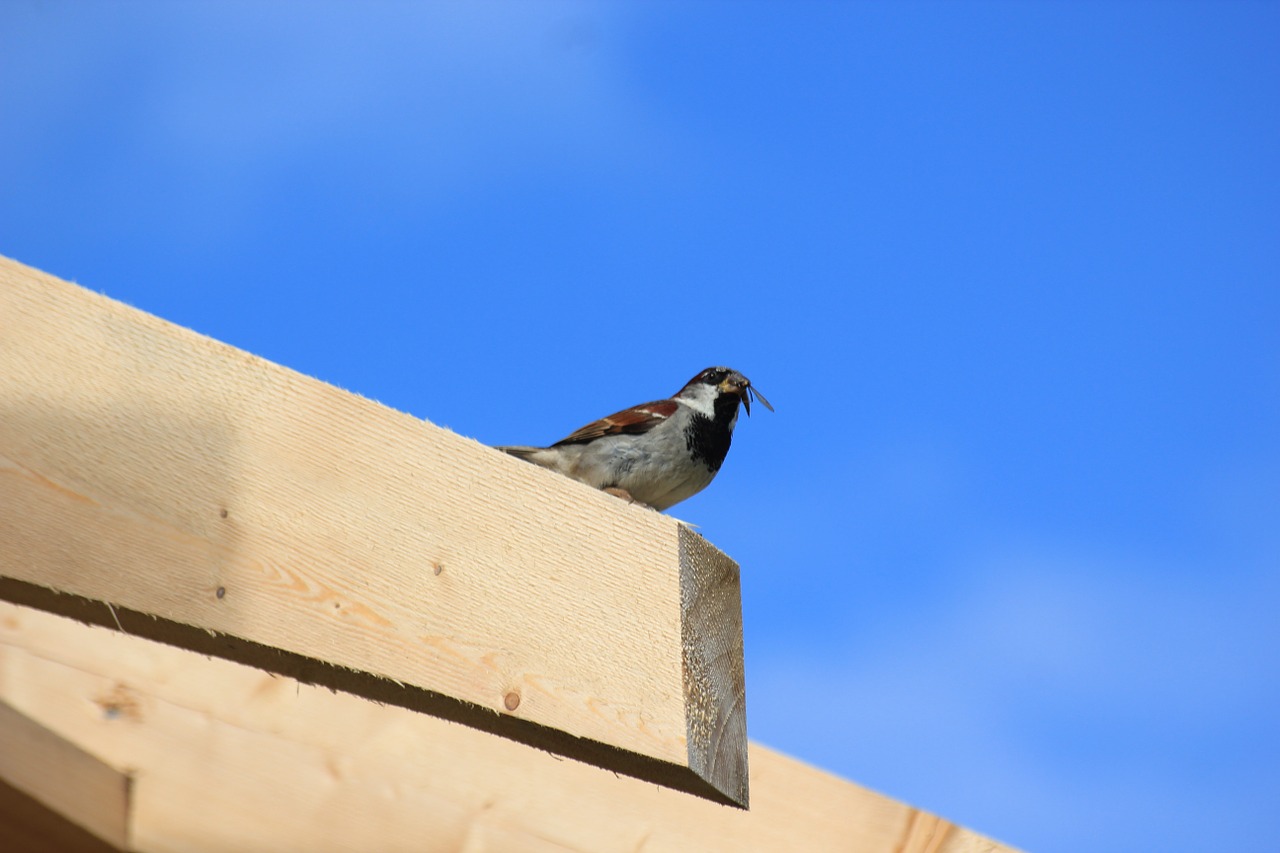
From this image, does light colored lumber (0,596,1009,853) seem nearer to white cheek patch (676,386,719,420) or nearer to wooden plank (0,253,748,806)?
wooden plank (0,253,748,806)

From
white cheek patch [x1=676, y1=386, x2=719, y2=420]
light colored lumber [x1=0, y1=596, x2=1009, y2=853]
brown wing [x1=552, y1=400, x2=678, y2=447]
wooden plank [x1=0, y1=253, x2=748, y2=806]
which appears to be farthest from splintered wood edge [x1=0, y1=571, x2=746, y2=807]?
white cheek patch [x1=676, y1=386, x2=719, y2=420]

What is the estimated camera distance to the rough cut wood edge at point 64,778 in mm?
1153

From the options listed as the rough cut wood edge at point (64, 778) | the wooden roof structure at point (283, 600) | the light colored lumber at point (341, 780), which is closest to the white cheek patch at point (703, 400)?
the light colored lumber at point (341, 780)

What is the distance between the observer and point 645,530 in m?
Answer: 1.84

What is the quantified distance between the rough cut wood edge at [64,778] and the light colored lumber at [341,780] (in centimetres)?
9

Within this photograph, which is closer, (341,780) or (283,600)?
(283,600)

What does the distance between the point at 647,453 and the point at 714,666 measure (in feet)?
7.39

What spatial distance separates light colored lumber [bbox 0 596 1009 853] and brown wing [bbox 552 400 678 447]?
5.51 ft

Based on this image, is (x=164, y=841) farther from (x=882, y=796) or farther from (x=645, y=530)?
(x=882, y=796)

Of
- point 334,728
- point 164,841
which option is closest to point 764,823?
point 334,728

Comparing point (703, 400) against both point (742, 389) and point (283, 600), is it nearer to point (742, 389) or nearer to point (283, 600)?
point (742, 389)

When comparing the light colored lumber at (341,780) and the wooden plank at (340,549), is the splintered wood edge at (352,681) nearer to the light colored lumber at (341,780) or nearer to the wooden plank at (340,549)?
the wooden plank at (340,549)

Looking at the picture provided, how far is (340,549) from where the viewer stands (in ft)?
5.09

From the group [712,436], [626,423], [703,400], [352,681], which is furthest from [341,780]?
[703,400]
